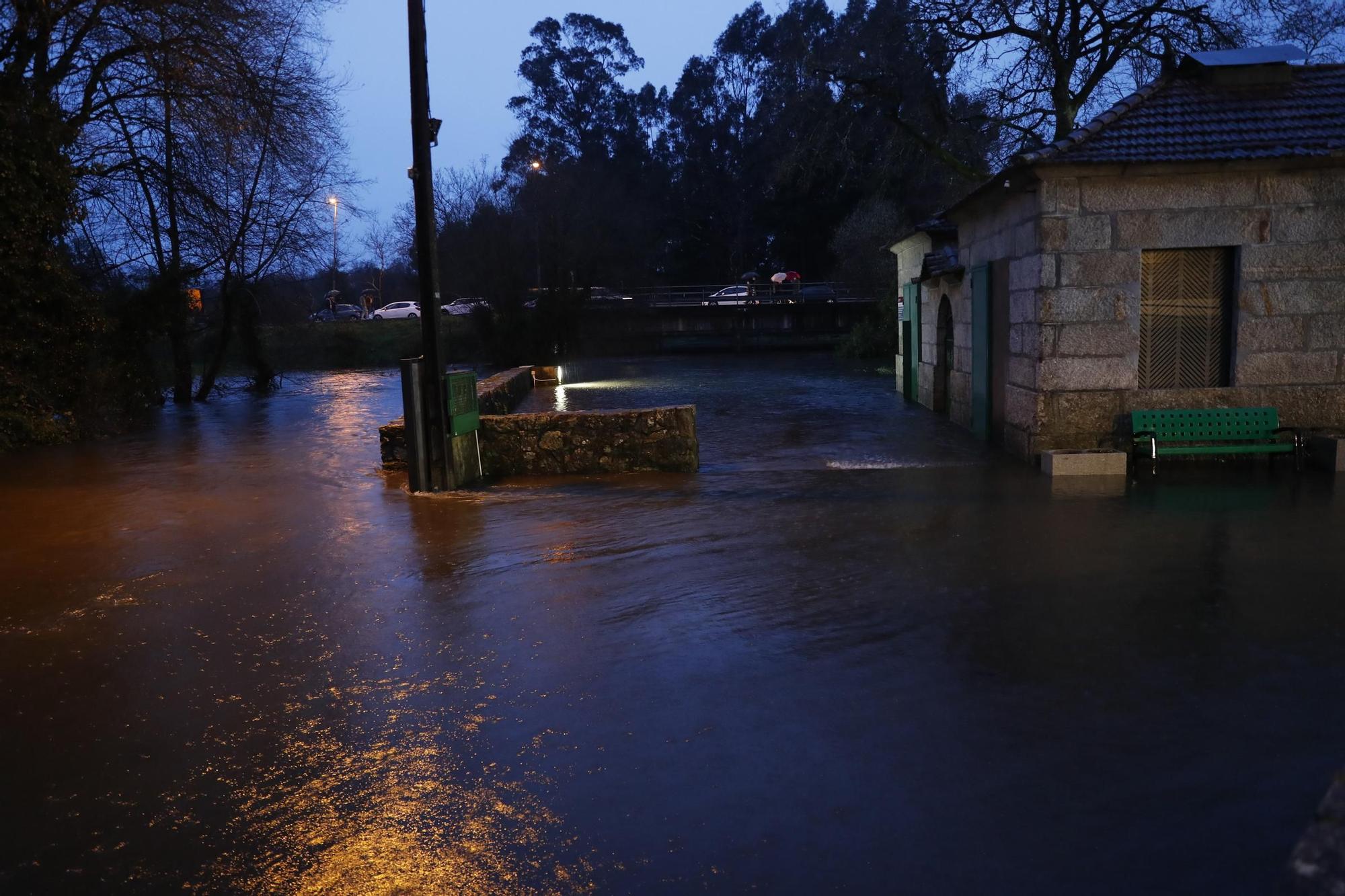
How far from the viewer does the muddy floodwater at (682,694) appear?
3.66m

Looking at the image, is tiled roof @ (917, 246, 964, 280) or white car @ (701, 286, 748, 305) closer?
tiled roof @ (917, 246, 964, 280)

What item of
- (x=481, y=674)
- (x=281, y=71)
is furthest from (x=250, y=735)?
(x=281, y=71)

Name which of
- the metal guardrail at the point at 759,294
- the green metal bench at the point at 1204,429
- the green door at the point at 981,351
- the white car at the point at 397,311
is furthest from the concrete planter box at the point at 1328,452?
the white car at the point at 397,311

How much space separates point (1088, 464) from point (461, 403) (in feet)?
22.8

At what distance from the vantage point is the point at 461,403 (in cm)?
1170

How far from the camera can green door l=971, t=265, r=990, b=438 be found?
1445 cm

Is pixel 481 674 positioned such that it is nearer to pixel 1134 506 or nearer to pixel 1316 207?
pixel 1134 506

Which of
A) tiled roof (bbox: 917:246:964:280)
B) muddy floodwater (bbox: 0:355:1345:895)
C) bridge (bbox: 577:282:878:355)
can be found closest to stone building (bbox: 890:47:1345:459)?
muddy floodwater (bbox: 0:355:1345:895)

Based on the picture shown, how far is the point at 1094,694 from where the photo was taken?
497 centimetres

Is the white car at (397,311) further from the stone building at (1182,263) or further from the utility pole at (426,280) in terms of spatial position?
the stone building at (1182,263)

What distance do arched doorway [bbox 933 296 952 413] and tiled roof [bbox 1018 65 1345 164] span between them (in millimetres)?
5823

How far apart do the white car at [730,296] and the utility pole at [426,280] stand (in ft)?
129

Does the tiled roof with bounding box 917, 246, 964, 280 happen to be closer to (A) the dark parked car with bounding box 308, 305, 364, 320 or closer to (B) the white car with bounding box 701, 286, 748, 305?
(B) the white car with bounding box 701, 286, 748, 305

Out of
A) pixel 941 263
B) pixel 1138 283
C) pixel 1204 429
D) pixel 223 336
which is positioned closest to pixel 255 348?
pixel 223 336
